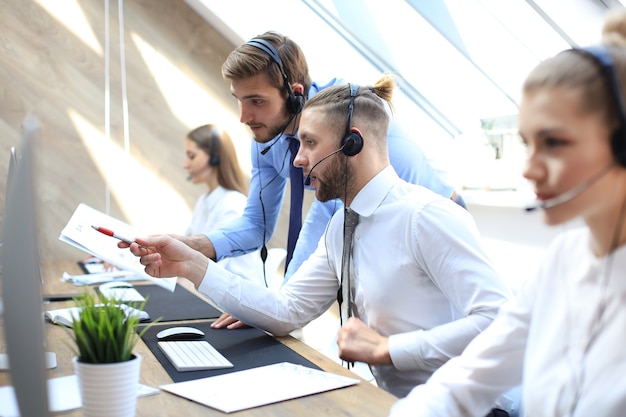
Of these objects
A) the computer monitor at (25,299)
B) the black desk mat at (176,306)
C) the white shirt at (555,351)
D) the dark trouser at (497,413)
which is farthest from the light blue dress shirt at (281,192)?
the computer monitor at (25,299)

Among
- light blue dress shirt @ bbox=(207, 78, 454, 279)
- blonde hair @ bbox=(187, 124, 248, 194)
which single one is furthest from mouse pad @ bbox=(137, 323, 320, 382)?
blonde hair @ bbox=(187, 124, 248, 194)

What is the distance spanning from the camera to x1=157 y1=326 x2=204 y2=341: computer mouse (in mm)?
1743

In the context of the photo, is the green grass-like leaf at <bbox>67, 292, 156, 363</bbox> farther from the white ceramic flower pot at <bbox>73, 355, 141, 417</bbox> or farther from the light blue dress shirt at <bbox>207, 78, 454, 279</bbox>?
the light blue dress shirt at <bbox>207, 78, 454, 279</bbox>

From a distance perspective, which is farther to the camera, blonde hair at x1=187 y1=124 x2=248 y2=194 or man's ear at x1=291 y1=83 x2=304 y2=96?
blonde hair at x1=187 y1=124 x2=248 y2=194

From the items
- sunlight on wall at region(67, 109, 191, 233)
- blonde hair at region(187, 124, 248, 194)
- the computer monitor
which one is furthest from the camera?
sunlight on wall at region(67, 109, 191, 233)

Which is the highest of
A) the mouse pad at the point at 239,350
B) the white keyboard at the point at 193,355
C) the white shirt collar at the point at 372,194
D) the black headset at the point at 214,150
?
the black headset at the point at 214,150

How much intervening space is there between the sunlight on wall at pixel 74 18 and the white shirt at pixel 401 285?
8.97ft

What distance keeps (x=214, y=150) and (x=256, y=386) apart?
254cm

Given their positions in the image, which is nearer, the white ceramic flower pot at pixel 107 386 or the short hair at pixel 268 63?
the white ceramic flower pot at pixel 107 386

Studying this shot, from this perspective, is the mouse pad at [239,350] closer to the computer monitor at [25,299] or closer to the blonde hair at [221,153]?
the computer monitor at [25,299]

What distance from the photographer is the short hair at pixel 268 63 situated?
218 centimetres

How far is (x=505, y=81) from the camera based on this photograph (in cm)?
322

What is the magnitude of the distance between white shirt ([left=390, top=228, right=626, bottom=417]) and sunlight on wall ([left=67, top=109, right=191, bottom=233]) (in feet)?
10.8

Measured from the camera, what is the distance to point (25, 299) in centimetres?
85
